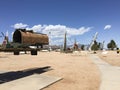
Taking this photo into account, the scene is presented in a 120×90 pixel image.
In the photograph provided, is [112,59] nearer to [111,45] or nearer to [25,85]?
[25,85]

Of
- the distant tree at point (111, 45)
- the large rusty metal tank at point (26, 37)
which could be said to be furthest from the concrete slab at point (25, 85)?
the distant tree at point (111, 45)

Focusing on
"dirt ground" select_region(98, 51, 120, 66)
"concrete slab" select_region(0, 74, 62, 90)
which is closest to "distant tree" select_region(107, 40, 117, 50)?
"dirt ground" select_region(98, 51, 120, 66)

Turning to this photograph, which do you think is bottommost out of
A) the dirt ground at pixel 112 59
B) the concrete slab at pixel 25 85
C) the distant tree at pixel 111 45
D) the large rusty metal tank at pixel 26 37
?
the concrete slab at pixel 25 85

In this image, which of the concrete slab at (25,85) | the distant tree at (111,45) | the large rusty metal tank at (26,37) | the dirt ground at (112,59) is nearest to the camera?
the large rusty metal tank at (26,37)

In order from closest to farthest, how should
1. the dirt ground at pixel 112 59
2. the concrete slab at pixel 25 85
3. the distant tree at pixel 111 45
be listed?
the concrete slab at pixel 25 85, the dirt ground at pixel 112 59, the distant tree at pixel 111 45

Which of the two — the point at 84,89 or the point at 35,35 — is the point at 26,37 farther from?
the point at 84,89

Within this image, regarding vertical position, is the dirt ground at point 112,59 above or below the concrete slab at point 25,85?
above

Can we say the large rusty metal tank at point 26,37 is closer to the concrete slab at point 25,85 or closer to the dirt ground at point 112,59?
the concrete slab at point 25,85

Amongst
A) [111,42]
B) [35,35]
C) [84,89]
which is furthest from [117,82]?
[111,42]

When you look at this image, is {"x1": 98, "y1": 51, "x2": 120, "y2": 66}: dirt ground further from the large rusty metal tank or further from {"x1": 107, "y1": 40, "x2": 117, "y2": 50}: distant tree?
{"x1": 107, "y1": 40, "x2": 117, "y2": 50}: distant tree

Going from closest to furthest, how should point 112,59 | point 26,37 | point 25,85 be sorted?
point 26,37 < point 25,85 < point 112,59

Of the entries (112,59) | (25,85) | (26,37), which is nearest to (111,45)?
(112,59)

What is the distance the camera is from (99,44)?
13262cm

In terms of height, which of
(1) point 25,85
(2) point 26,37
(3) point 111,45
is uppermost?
(3) point 111,45
